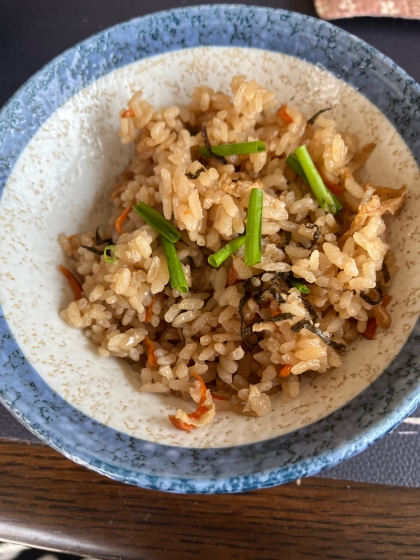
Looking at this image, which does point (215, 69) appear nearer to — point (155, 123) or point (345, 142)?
point (155, 123)

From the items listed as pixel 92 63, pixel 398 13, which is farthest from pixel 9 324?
pixel 398 13

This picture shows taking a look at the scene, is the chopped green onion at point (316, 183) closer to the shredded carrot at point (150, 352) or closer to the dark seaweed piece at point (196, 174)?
the dark seaweed piece at point (196, 174)

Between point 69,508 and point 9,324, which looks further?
point 69,508

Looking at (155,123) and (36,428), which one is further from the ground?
(155,123)

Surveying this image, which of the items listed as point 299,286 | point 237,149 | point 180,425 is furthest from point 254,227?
point 180,425

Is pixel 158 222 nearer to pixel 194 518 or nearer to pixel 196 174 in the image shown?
pixel 196 174

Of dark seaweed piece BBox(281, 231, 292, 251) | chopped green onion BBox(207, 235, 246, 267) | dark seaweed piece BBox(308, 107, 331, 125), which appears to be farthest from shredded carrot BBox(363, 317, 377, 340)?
dark seaweed piece BBox(308, 107, 331, 125)
